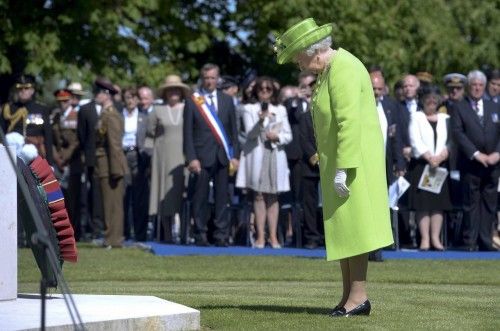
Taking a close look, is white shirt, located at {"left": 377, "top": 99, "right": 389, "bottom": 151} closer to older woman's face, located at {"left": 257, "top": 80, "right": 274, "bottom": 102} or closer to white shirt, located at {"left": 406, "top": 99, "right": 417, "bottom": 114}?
white shirt, located at {"left": 406, "top": 99, "right": 417, "bottom": 114}

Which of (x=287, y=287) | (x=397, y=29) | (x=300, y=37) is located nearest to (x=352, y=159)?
(x=300, y=37)

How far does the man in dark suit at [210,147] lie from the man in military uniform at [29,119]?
1911 millimetres

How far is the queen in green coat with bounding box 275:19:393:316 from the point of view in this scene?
38.3 ft

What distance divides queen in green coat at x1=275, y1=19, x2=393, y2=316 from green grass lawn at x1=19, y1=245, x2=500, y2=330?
0.51 meters

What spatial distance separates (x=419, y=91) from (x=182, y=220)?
397cm

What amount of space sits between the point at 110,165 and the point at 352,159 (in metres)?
10.9

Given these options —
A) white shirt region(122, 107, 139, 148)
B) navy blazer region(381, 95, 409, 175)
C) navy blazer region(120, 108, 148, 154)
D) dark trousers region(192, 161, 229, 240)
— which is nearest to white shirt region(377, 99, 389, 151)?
navy blazer region(381, 95, 409, 175)

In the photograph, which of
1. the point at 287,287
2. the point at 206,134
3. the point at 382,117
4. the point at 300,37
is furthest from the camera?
the point at 206,134

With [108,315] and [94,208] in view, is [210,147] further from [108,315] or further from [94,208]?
[108,315]

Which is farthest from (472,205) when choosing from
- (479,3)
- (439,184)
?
(479,3)

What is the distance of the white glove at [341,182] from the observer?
11.6 m

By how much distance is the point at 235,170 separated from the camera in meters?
22.2

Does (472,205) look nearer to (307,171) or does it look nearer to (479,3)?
(307,171)

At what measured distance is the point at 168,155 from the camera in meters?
22.9
